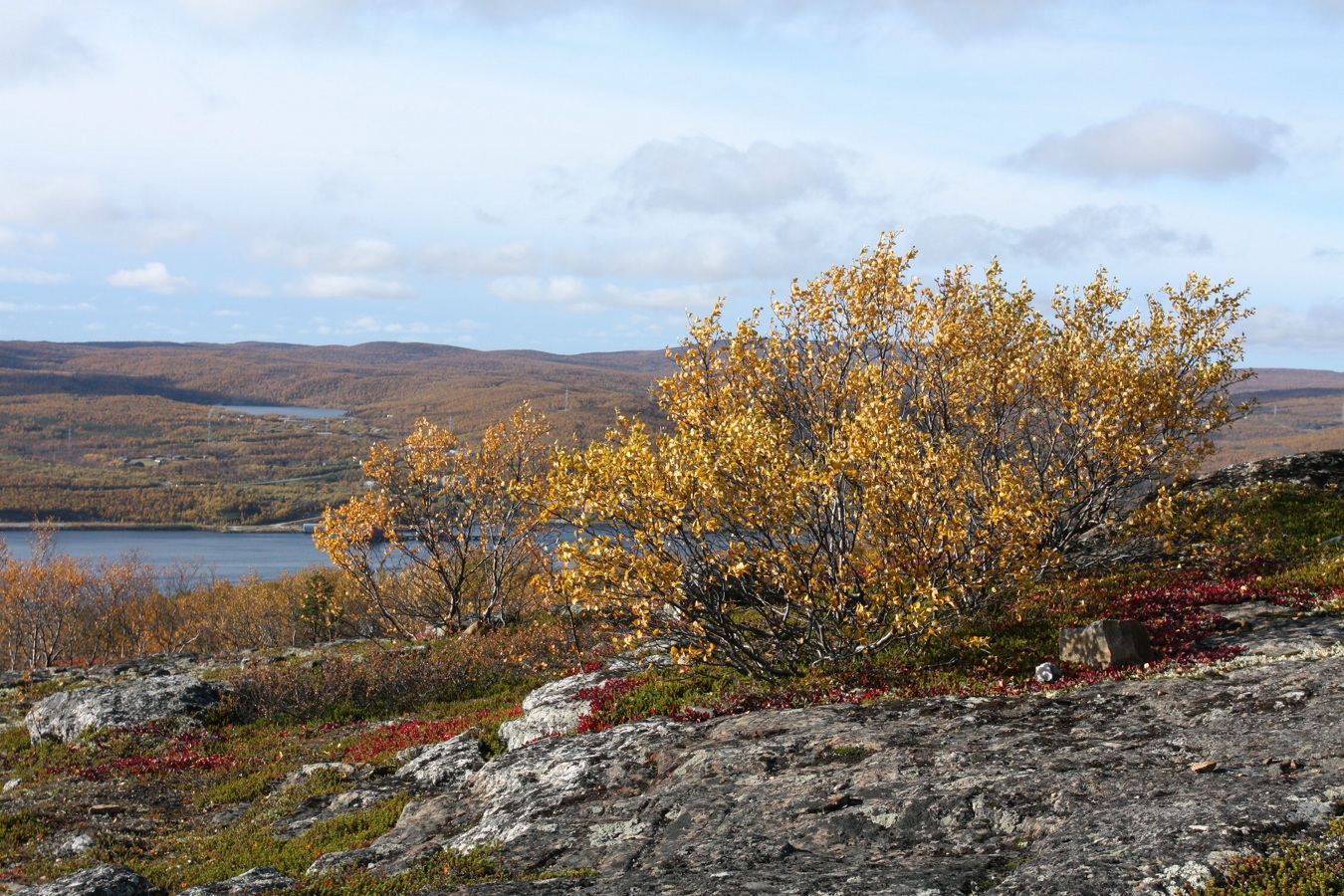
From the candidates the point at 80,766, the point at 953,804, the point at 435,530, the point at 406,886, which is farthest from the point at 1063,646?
the point at 435,530

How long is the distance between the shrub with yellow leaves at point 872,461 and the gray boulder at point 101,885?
7627 mm

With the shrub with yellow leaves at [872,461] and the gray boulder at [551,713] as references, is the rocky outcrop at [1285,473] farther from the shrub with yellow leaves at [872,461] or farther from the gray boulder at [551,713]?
the gray boulder at [551,713]

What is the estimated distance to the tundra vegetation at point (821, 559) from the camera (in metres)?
15.5

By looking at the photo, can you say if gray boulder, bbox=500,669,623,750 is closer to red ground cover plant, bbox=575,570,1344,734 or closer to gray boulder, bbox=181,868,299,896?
red ground cover plant, bbox=575,570,1344,734

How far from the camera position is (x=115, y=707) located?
25266mm

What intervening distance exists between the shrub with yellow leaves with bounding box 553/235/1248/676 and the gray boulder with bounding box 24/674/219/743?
50.0ft

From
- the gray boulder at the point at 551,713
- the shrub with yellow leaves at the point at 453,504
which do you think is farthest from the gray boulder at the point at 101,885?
the shrub with yellow leaves at the point at 453,504

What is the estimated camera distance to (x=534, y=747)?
15883mm

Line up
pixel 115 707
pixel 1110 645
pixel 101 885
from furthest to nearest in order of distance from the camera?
pixel 115 707
pixel 1110 645
pixel 101 885

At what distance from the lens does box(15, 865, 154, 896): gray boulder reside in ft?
39.7

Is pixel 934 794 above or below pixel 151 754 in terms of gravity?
above

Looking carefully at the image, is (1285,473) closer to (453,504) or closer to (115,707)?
(453,504)

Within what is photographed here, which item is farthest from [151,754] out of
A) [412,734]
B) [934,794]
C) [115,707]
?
[934,794]

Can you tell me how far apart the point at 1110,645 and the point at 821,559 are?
5.36m
